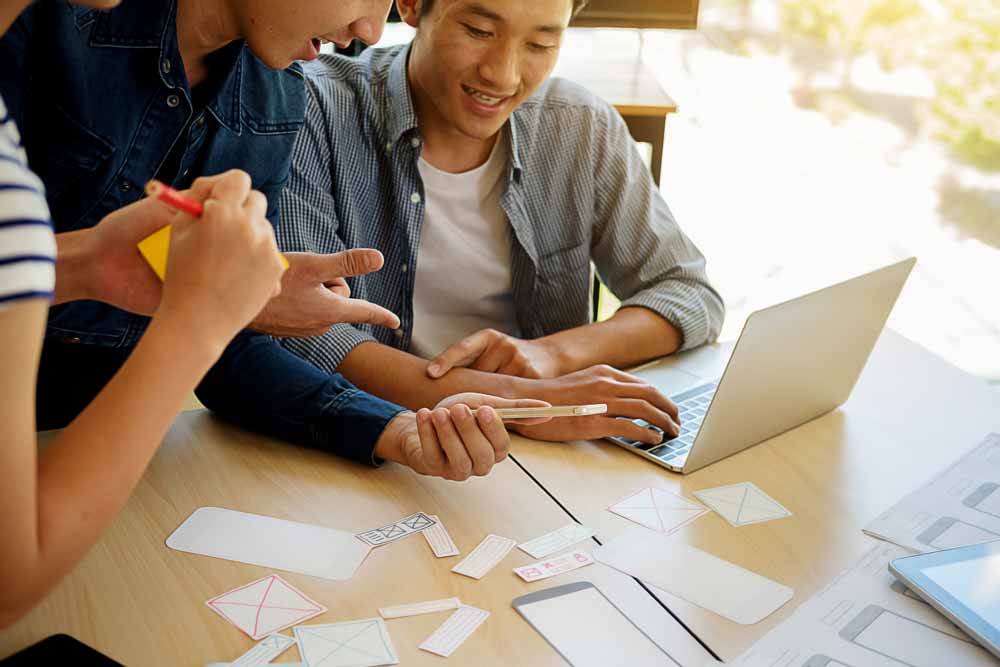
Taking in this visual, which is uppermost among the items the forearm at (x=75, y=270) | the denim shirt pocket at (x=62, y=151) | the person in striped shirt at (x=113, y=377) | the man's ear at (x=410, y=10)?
the person in striped shirt at (x=113, y=377)

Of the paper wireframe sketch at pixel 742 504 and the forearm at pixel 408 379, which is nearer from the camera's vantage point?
the paper wireframe sketch at pixel 742 504

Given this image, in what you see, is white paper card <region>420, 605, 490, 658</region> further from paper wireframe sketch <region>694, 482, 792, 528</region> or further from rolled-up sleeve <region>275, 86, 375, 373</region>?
rolled-up sleeve <region>275, 86, 375, 373</region>

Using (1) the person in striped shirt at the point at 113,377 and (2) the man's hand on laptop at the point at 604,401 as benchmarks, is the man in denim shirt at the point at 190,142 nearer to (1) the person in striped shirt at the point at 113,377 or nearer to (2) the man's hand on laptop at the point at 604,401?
(2) the man's hand on laptop at the point at 604,401

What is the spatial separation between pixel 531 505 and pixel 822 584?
330 millimetres

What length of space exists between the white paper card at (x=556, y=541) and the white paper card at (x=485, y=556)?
0.02 metres

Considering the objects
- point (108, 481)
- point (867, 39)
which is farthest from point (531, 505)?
point (867, 39)

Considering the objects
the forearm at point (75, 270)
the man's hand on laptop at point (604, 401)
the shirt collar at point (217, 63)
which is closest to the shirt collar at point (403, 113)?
the shirt collar at point (217, 63)

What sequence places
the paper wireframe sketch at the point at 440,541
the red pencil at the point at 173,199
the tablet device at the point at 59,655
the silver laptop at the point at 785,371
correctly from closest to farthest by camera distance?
the red pencil at the point at 173,199 < the tablet device at the point at 59,655 < the paper wireframe sketch at the point at 440,541 < the silver laptop at the point at 785,371

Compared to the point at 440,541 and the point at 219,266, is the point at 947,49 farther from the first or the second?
the point at 219,266

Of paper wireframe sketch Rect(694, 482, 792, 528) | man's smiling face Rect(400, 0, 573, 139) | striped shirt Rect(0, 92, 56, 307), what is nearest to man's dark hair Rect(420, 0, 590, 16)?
man's smiling face Rect(400, 0, 573, 139)

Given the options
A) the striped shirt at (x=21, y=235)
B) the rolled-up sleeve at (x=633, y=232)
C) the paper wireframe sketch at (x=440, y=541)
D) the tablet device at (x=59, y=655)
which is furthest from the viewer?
the rolled-up sleeve at (x=633, y=232)

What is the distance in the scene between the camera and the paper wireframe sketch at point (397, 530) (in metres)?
1.04

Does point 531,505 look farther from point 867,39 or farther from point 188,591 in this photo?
point 867,39

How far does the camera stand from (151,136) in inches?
47.0
